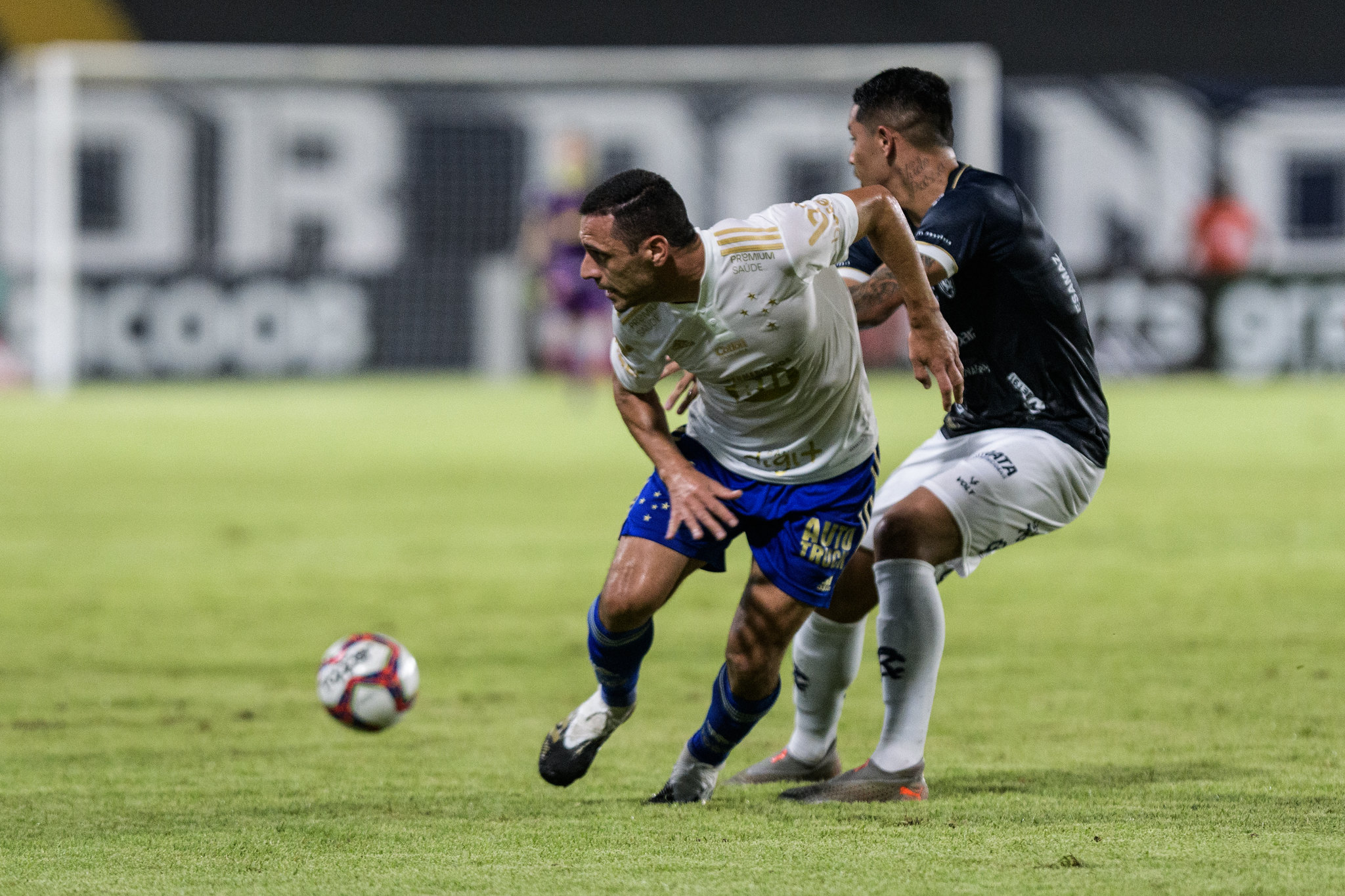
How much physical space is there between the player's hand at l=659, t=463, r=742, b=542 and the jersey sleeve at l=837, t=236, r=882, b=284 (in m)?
0.98

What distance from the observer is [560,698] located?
6672 millimetres

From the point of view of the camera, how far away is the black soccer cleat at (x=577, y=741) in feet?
16.0

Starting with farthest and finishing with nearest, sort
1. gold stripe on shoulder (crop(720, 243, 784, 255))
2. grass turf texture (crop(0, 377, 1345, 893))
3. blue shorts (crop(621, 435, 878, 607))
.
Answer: blue shorts (crop(621, 435, 878, 607))
gold stripe on shoulder (crop(720, 243, 784, 255))
grass turf texture (crop(0, 377, 1345, 893))

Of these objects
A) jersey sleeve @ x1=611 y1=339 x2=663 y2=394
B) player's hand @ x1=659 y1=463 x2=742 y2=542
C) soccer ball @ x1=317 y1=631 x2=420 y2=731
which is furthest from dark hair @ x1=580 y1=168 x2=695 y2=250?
soccer ball @ x1=317 y1=631 x2=420 y2=731

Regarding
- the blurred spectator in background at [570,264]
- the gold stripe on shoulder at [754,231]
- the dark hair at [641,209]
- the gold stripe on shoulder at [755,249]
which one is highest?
the dark hair at [641,209]

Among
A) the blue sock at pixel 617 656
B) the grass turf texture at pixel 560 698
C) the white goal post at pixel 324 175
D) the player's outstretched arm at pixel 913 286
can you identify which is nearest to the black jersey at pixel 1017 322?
the player's outstretched arm at pixel 913 286

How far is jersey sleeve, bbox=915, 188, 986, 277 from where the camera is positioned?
16.1ft

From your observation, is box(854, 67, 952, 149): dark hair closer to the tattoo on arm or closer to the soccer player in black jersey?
the soccer player in black jersey

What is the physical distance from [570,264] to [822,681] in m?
15.7

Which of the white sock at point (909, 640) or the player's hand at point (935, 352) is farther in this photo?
the white sock at point (909, 640)

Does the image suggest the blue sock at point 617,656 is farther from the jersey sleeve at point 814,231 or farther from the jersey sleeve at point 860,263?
the jersey sleeve at point 860,263

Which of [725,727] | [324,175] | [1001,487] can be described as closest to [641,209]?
[1001,487]

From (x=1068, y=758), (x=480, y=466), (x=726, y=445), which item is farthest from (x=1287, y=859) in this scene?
(x=480, y=466)

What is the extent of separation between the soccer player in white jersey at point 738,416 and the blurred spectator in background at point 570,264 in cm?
1434
